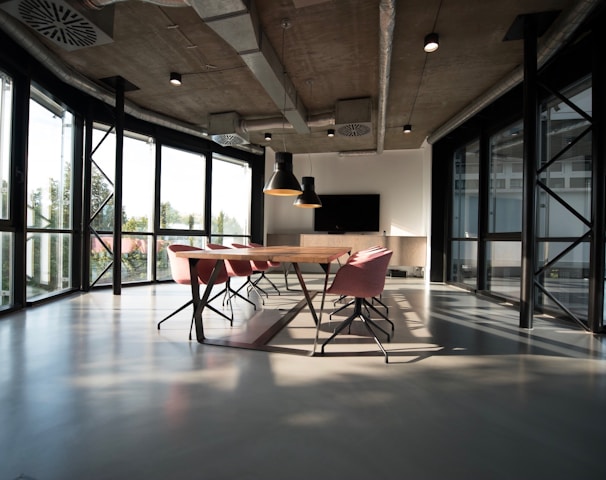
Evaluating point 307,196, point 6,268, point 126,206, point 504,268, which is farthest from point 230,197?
point 504,268

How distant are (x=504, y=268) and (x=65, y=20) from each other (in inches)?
244

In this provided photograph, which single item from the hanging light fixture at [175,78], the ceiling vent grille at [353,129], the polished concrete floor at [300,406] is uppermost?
the hanging light fixture at [175,78]

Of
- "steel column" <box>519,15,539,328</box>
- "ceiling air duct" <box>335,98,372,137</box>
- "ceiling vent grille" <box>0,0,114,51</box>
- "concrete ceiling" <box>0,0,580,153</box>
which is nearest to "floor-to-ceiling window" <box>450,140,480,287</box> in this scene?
"concrete ceiling" <box>0,0,580,153</box>

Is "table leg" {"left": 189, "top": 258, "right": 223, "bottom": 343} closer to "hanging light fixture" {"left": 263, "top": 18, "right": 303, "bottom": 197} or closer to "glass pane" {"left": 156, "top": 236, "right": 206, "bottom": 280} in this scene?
"hanging light fixture" {"left": 263, "top": 18, "right": 303, "bottom": 197}

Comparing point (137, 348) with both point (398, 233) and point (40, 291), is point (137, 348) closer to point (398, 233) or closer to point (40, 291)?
point (40, 291)

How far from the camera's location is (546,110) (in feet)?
14.1

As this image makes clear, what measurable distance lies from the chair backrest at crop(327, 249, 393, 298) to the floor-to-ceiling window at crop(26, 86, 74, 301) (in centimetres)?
419

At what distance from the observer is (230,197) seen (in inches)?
326

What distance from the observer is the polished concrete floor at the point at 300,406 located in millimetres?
1385

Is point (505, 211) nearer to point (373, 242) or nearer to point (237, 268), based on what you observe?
point (373, 242)

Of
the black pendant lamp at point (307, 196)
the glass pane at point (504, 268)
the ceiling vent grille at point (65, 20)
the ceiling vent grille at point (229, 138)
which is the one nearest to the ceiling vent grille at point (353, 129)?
the black pendant lamp at point (307, 196)

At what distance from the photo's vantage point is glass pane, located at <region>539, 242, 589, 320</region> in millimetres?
3682

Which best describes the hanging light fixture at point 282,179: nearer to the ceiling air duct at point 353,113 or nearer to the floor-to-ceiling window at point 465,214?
the ceiling air duct at point 353,113

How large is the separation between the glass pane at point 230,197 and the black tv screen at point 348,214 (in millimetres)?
1918
